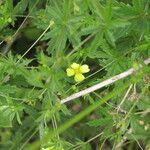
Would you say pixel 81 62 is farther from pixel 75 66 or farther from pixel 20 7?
pixel 20 7

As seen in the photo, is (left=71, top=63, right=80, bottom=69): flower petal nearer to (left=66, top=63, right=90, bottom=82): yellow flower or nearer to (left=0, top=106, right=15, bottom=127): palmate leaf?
(left=66, top=63, right=90, bottom=82): yellow flower

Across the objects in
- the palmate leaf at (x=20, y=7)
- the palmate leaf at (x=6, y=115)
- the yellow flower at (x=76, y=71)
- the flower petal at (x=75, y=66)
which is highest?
the palmate leaf at (x=20, y=7)

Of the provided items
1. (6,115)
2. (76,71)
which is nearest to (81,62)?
(76,71)

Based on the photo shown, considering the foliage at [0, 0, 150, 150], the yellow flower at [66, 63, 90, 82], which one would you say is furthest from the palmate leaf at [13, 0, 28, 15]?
the yellow flower at [66, 63, 90, 82]

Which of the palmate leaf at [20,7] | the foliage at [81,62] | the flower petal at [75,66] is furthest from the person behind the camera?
the palmate leaf at [20,7]

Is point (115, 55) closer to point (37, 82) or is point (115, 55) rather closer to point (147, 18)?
point (147, 18)

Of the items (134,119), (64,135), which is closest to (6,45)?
(64,135)

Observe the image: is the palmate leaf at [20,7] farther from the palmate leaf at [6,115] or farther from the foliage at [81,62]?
the palmate leaf at [6,115]

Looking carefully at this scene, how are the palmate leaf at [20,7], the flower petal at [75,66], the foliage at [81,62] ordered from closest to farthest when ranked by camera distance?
the foliage at [81,62]
the flower petal at [75,66]
the palmate leaf at [20,7]

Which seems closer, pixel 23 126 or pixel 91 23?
pixel 91 23

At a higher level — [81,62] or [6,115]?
[81,62]

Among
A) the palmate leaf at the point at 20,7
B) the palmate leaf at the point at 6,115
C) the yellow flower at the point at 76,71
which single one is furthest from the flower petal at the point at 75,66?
the palmate leaf at the point at 20,7
